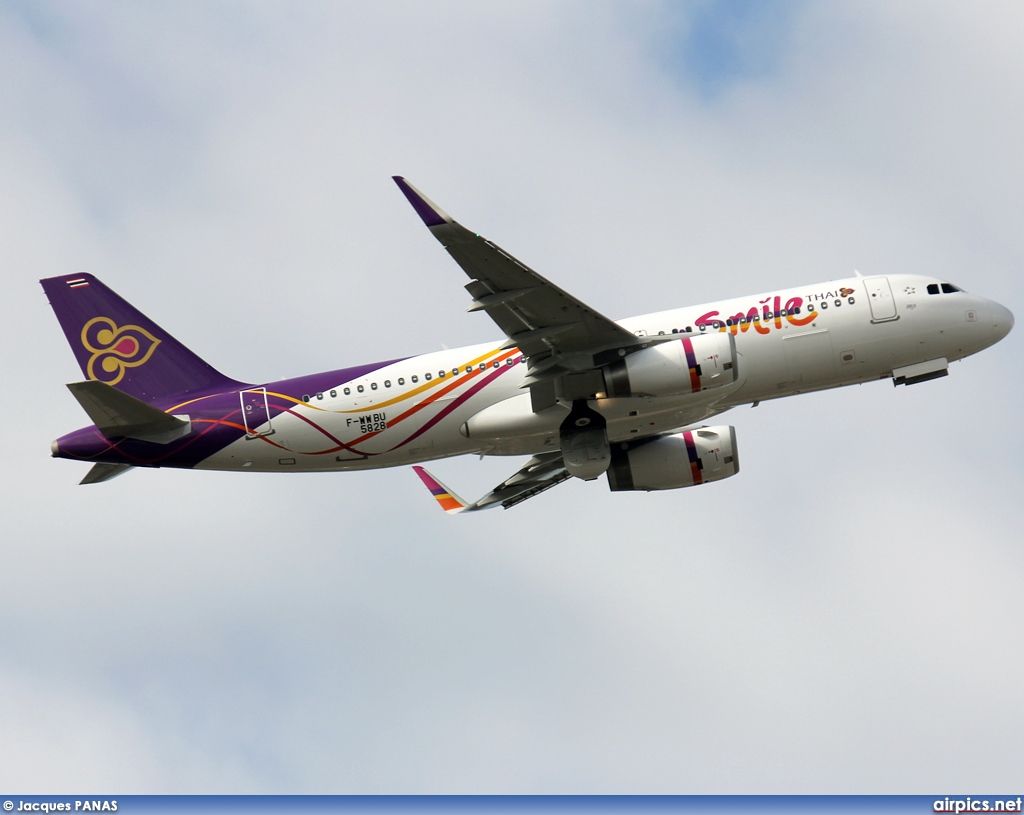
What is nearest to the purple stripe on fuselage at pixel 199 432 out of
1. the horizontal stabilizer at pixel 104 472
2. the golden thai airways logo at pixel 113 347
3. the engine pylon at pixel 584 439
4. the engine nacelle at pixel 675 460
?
the horizontal stabilizer at pixel 104 472

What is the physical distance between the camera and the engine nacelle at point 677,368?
128 ft

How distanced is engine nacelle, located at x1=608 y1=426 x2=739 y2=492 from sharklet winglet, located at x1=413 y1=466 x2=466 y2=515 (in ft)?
22.5

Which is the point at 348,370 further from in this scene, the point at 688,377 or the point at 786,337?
the point at 786,337

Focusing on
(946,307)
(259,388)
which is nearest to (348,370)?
(259,388)

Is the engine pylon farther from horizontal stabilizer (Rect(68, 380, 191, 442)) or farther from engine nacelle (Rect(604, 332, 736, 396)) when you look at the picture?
horizontal stabilizer (Rect(68, 380, 191, 442))

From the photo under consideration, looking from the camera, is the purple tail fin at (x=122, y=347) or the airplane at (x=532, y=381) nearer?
the airplane at (x=532, y=381)

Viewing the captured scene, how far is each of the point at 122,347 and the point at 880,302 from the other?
84.4 feet

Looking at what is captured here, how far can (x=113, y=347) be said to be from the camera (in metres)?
44.5

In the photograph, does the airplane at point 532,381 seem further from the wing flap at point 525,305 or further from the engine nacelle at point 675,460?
the engine nacelle at point 675,460

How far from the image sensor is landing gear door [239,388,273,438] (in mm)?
42188

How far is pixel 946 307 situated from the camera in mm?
42531

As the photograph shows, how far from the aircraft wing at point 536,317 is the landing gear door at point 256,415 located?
8636 millimetres

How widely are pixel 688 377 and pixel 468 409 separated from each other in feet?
24.5

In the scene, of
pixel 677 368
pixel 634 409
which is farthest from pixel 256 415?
pixel 677 368
